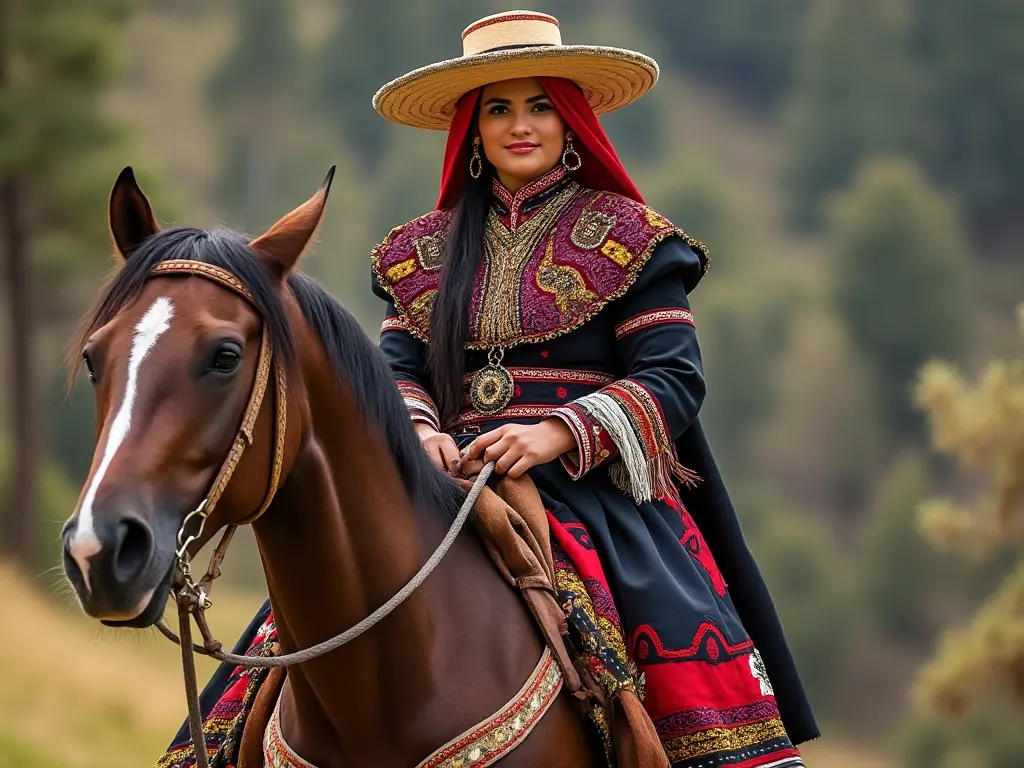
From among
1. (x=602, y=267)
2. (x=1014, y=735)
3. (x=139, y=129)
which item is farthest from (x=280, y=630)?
(x=1014, y=735)

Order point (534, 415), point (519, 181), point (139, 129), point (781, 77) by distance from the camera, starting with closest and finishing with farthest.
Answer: point (534, 415) → point (519, 181) → point (139, 129) → point (781, 77)

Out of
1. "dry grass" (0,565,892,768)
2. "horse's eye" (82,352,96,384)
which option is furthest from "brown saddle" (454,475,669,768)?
"dry grass" (0,565,892,768)

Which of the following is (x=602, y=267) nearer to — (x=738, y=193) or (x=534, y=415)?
(x=534, y=415)

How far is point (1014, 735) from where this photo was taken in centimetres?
1962

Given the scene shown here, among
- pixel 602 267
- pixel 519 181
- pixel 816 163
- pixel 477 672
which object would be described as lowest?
pixel 477 672

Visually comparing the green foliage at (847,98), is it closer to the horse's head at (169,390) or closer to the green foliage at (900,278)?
the green foliage at (900,278)

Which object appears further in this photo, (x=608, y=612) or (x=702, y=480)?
(x=702, y=480)

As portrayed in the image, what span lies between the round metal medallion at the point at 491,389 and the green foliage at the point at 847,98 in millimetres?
31040

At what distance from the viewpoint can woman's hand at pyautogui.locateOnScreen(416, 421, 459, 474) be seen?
321cm

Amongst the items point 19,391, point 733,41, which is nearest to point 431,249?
point 19,391

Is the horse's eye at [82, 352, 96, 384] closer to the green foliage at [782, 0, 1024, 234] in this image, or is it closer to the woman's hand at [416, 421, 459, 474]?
the woman's hand at [416, 421, 459, 474]

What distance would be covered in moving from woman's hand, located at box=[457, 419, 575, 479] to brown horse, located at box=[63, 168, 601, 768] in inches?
5.1

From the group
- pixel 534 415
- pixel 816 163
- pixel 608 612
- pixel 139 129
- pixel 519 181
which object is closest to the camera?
pixel 608 612

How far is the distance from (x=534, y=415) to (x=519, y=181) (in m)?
0.66
